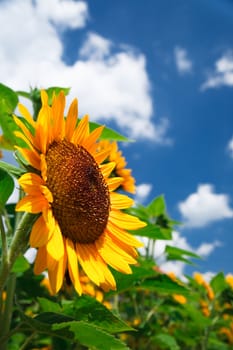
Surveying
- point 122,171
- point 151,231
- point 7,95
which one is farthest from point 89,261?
point 122,171

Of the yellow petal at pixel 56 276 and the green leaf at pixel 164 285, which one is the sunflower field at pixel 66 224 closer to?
the yellow petal at pixel 56 276

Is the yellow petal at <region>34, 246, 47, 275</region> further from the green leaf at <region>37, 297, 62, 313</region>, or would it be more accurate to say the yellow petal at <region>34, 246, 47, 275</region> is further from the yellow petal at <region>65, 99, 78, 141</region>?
the green leaf at <region>37, 297, 62, 313</region>

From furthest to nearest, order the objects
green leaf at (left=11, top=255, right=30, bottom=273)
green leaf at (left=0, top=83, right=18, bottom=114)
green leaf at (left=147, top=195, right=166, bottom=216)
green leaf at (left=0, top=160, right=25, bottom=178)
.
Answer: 1. green leaf at (left=147, top=195, right=166, bottom=216)
2. green leaf at (left=0, top=83, right=18, bottom=114)
3. green leaf at (left=11, top=255, right=30, bottom=273)
4. green leaf at (left=0, top=160, right=25, bottom=178)

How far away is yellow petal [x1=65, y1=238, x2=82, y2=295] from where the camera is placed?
4.33 ft

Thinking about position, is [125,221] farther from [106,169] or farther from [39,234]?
[39,234]

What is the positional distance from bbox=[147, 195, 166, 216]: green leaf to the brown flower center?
81.8 inches

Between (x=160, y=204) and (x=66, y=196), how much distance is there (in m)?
2.31

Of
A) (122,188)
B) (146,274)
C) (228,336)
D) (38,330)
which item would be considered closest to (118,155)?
(122,188)

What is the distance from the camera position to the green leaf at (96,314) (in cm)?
150

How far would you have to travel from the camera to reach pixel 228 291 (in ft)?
13.1

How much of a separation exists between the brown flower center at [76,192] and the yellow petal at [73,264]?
3cm

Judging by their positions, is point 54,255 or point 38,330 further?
point 38,330

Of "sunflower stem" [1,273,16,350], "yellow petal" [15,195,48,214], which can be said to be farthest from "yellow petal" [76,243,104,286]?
"sunflower stem" [1,273,16,350]

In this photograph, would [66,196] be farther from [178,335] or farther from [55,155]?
[178,335]
